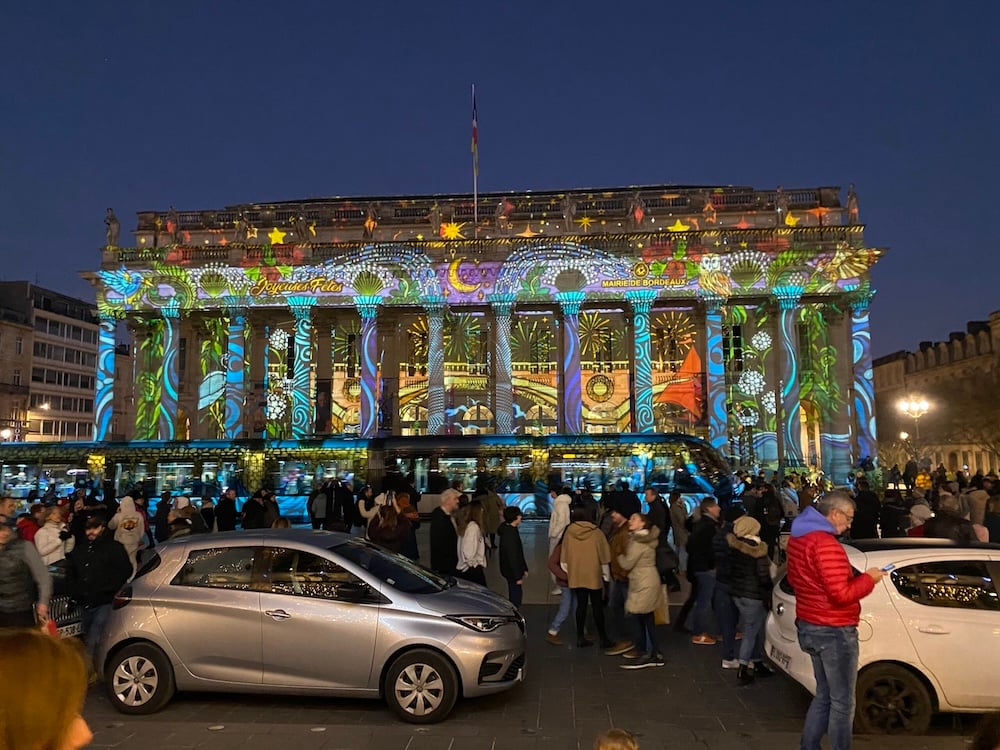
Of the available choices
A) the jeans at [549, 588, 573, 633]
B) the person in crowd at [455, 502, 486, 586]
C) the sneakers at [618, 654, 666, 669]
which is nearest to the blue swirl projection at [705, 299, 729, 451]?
the person in crowd at [455, 502, 486, 586]

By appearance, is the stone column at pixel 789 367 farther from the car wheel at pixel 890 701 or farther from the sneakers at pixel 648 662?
the car wheel at pixel 890 701

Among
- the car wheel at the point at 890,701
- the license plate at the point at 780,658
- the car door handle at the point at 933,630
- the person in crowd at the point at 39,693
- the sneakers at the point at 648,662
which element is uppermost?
the person in crowd at the point at 39,693

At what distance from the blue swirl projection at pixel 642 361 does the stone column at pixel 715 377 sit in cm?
312

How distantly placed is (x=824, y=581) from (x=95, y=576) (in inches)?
278

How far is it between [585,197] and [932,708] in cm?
4366

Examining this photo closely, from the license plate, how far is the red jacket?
171cm

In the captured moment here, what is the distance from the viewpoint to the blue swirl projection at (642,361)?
40.4 m

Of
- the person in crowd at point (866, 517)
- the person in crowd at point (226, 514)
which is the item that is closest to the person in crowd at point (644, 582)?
the person in crowd at point (866, 517)

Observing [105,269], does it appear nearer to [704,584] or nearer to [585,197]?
[585,197]

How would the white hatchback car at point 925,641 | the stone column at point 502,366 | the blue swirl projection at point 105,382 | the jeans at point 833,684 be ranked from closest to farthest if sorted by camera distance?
the jeans at point 833,684 → the white hatchback car at point 925,641 → the stone column at point 502,366 → the blue swirl projection at point 105,382

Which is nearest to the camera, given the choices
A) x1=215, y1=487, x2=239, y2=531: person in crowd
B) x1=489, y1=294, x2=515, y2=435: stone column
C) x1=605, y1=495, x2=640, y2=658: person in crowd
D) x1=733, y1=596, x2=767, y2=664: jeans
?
x1=733, y1=596, x2=767, y2=664: jeans

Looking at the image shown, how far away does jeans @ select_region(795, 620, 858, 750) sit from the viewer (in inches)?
198

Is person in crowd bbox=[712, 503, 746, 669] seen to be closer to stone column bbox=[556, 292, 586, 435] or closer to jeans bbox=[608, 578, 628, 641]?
A: jeans bbox=[608, 578, 628, 641]

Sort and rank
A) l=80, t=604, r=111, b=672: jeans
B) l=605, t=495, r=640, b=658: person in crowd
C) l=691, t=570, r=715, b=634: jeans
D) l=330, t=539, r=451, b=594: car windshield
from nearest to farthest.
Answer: l=330, t=539, r=451, b=594: car windshield < l=80, t=604, r=111, b=672: jeans < l=605, t=495, r=640, b=658: person in crowd < l=691, t=570, r=715, b=634: jeans
